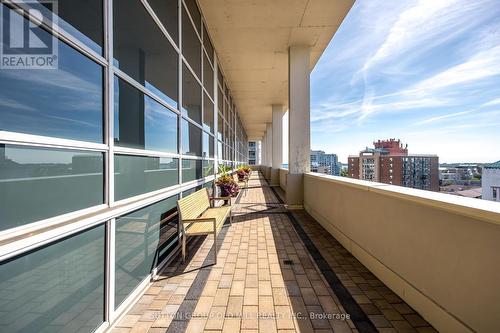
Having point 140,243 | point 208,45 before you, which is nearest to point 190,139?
point 140,243

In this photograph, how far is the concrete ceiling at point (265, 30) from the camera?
4.65 m

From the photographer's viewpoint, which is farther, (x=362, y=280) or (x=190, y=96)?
(x=190, y=96)

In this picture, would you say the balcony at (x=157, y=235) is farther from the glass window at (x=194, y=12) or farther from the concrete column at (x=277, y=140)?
the concrete column at (x=277, y=140)

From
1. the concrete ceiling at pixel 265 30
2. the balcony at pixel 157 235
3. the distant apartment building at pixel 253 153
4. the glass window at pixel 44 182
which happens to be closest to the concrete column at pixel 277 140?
the concrete ceiling at pixel 265 30

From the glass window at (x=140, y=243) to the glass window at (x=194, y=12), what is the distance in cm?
346

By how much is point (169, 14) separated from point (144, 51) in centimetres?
111

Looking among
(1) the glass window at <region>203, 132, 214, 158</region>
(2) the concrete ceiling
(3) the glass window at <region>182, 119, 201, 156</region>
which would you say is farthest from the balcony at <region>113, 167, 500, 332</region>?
(2) the concrete ceiling

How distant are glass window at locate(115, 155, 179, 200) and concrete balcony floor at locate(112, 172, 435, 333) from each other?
1.06 meters

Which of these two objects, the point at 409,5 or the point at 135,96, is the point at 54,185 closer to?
the point at 135,96

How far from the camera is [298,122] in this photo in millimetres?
6328

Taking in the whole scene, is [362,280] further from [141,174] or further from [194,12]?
[194,12]

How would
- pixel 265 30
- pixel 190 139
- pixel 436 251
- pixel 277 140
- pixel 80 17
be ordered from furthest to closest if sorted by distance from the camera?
pixel 277 140 → pixel 265 30 → pixel 190 139 → pixel 436 251 → pixel 80 17

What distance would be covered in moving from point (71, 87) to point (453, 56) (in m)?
14.1

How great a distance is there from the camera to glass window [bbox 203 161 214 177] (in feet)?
17.8
